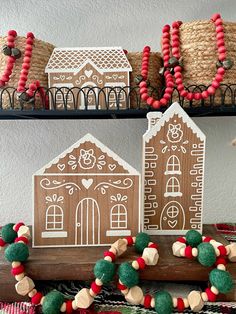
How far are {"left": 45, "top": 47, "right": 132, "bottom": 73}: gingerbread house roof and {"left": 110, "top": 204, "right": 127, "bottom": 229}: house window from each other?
0.98ft

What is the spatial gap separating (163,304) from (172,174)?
0.25 metres

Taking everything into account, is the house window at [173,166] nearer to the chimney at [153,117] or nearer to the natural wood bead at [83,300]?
the chimney at [153,117]

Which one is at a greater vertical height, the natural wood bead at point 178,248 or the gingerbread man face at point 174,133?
the gingerbread man face at point 174,133

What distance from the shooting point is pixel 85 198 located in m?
0.58

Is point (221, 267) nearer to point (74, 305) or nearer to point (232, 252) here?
point (232, 252)

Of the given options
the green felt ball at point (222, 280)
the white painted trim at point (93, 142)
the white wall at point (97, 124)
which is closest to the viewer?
the green felt ball at point (222, 280)

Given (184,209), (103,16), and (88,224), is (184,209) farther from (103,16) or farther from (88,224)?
(103,16)

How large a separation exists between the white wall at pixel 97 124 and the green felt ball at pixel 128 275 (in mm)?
403

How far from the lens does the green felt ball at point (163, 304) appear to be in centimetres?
48

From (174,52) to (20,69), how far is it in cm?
33

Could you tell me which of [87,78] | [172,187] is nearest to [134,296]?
[172,187]

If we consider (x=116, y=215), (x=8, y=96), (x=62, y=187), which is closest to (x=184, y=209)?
(x=116, y=215)

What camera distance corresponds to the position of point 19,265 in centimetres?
49

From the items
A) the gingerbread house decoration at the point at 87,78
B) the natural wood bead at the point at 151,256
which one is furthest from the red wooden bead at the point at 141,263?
the gingerbread house decoration at the point at 87,78
